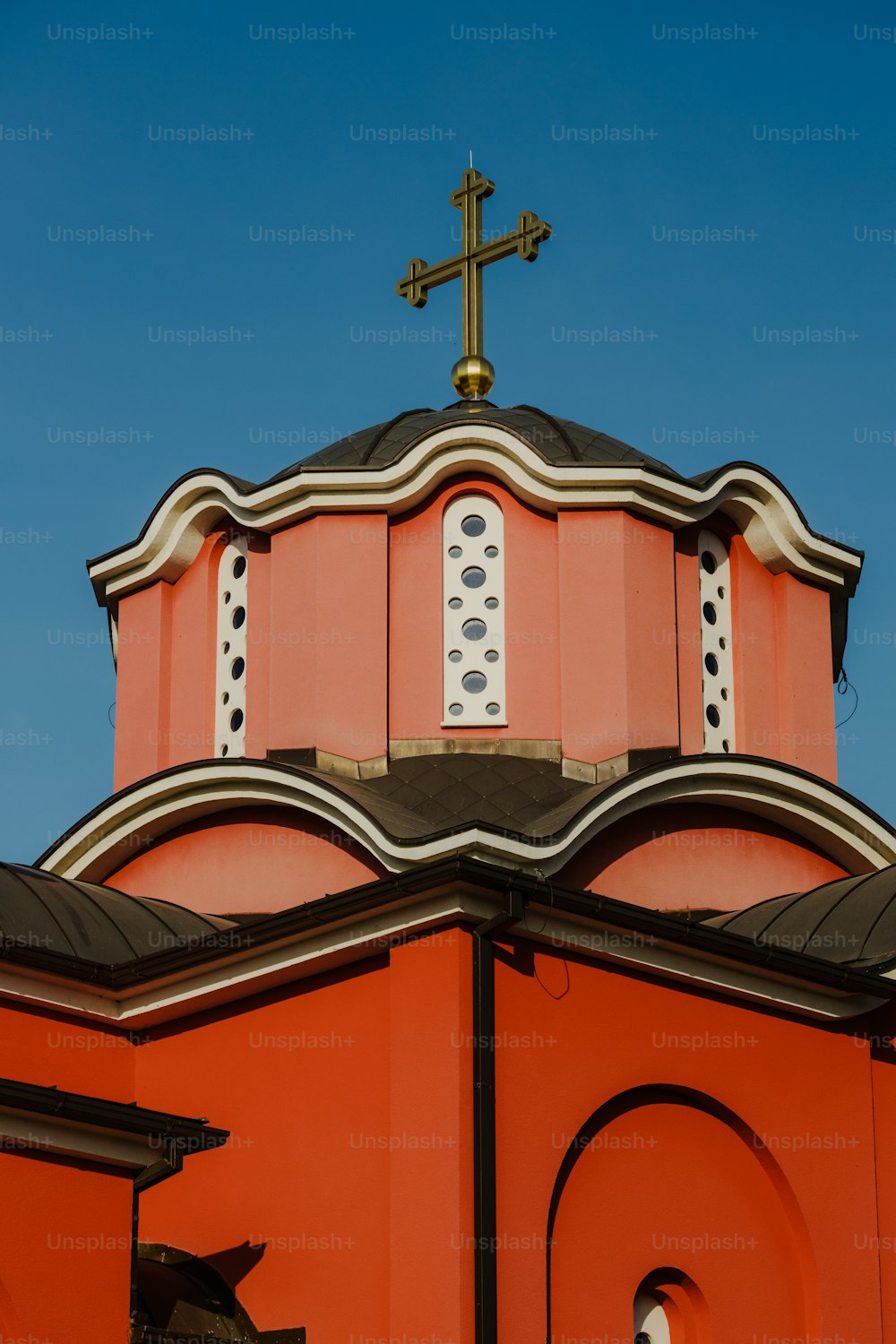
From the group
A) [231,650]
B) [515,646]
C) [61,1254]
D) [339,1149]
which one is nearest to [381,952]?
[339,1149]

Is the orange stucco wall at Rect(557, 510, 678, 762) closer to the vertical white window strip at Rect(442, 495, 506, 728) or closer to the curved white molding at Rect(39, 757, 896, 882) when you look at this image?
the vertical white window strip at Rect(442, 495, 506, 728)

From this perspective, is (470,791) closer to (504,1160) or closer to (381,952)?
(381,952)

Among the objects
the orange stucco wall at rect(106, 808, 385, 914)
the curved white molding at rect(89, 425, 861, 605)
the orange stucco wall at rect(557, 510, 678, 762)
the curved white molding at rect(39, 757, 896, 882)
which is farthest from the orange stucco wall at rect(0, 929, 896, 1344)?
the curved white molding at rect(89, 425, 861, 605)

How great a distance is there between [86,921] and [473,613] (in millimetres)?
3567

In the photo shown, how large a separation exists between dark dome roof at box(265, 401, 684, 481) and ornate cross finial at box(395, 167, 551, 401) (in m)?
0.50

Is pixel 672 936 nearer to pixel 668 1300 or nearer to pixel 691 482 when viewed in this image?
pixel 668 1300

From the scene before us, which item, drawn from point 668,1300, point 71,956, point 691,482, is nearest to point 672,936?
point 668,1300

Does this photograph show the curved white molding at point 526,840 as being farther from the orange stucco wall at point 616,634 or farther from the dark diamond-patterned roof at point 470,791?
the orange stucco wall at point 616,634

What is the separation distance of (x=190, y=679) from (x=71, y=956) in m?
3.62

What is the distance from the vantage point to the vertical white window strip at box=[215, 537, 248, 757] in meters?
14.6

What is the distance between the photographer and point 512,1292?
10.2 metres

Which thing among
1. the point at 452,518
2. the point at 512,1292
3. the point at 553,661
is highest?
the point at 452,518

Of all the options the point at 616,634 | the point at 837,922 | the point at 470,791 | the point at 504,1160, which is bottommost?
the point at 504,1160

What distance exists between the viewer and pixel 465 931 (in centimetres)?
1059
